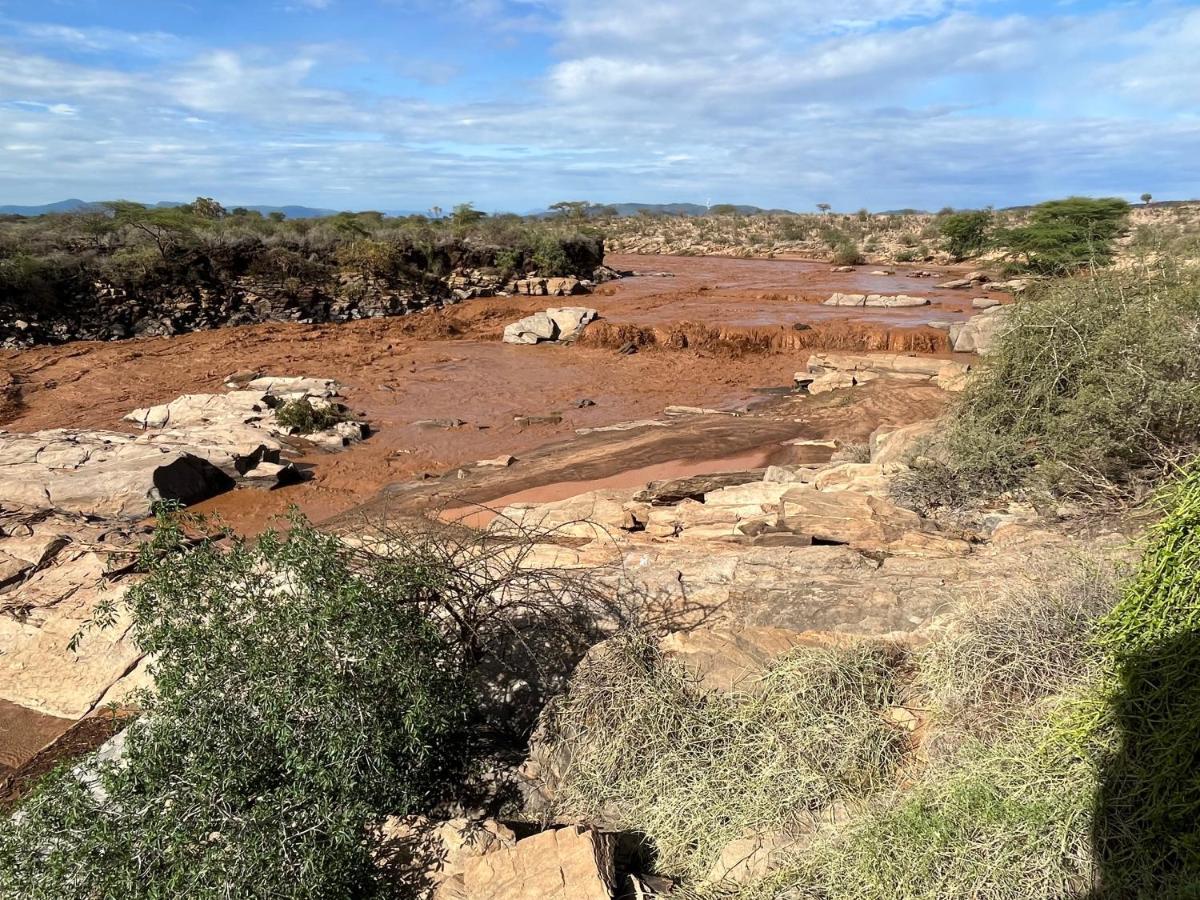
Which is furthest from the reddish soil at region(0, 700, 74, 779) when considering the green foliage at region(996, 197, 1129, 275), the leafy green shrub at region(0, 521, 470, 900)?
the green foliage at region(996, 197, 1129, 275)

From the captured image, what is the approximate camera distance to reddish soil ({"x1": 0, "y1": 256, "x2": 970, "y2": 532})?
13812 millimetres

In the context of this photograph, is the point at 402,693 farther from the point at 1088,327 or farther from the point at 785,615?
the point at 1088,327

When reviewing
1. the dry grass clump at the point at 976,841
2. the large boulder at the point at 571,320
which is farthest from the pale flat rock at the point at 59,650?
the large boulder at the point at 571,320

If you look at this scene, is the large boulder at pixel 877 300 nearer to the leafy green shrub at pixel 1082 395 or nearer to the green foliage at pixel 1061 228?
the green foliage at pixel 1061 228

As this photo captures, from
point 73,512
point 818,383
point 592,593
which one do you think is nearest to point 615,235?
point 818,383

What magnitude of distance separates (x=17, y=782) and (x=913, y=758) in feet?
19.6

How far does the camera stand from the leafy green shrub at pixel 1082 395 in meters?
5.88

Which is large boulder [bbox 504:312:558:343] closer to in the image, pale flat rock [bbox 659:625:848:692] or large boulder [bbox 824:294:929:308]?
large boulder [bbox 824:294:929:308]

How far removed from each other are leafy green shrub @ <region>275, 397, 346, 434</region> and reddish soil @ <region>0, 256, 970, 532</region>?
98 centimetres

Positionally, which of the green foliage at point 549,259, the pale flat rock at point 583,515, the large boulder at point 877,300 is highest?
the green foliage at point 549,259

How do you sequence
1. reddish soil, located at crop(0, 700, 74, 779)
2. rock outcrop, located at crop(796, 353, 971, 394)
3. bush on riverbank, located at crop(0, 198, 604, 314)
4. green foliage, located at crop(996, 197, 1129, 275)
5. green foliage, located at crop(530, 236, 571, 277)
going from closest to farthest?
reddish soil, located at crop(0, 700, 74, 779) < rock outcrop, located at crop(796, 353, 971, 394) < bush on riverbank, located at crop(0, 198, 604, 314) < green foliage, located at crop(996, 197, 1129, 275) < green foliage, located at crop(530, 236, 571, 277)

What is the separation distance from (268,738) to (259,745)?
0.16ft

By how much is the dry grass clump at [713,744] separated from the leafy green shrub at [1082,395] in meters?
3.45

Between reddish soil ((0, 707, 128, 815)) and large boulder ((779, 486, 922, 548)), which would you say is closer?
reddish soil ((0, 707, 128, 815))
